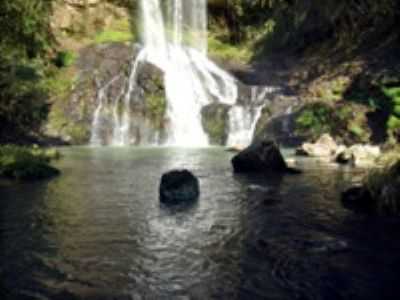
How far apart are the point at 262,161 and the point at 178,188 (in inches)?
257

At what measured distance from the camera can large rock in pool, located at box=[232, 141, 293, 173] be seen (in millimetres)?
19844

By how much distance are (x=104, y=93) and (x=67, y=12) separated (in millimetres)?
19352

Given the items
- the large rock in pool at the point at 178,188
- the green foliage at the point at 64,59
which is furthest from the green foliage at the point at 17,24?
the green foliage at the point at 64,59

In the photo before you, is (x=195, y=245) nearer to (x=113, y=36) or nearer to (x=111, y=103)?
(x=111, y=103)

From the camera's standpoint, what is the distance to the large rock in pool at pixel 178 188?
1391 cm

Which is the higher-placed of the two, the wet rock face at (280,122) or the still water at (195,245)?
the wet rock face at (280,122)

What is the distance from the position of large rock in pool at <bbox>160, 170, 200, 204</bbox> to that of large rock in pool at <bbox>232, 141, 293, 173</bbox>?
5849 mm

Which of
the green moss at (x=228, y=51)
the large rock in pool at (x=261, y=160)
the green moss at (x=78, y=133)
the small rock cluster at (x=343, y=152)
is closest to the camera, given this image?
the large rock in pool at (x=261, y=160)

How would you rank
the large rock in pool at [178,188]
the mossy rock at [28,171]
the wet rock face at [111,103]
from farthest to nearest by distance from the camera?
the wet rock face at [111,103] < the mossy rock at [28,171] < the large rock in pool at [178,188]

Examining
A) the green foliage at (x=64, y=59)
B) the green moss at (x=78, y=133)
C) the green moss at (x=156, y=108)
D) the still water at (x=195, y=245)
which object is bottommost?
the still water at (x=195, y=245)

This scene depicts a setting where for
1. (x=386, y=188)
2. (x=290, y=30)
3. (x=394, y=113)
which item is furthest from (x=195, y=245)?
(x=290, y=30)

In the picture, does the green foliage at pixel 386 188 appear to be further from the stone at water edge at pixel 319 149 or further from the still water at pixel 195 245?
the stone at water edge at pixel 319 149

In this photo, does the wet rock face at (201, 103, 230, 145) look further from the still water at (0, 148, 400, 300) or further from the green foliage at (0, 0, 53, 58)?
the still water at (0, 148, 400, 300)

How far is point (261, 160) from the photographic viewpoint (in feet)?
65.2
